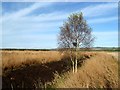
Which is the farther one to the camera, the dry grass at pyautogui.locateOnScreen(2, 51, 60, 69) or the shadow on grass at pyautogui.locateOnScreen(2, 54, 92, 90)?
the dry grass at pyautogui.locateOnScreen(2, 51, 60, 69)

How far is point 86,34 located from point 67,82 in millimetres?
11073

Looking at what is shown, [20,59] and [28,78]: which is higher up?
[20,59]

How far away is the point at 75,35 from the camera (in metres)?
19.2

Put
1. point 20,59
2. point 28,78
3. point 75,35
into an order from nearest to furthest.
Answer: point 28,78 → point 75,35 → point 20,59

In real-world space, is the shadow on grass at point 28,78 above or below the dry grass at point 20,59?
below

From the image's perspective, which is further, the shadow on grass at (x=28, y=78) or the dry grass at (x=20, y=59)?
the dry grass at (x=20, y=59)

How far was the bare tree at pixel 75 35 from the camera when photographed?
62.1ft

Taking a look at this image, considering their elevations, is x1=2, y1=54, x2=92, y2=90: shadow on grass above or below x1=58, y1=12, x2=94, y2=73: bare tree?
below

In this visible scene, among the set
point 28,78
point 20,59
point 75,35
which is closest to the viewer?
point 28,78

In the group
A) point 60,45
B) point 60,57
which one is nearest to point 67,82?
point 60,45

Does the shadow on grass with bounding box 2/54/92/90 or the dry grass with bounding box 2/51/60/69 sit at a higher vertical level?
the dry grass with bounding box 2/51/60/69

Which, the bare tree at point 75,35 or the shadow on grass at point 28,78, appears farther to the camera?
the bare tree at point 75,35

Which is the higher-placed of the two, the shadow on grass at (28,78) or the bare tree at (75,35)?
the bare tree at (75,35)

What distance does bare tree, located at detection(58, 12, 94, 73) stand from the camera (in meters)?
18.9
